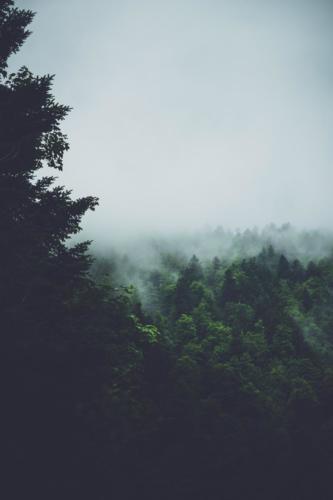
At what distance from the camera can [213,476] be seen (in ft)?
105

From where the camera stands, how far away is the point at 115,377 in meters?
9.73

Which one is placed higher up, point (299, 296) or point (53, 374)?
point (299, 296)

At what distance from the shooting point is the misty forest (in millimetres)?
6684

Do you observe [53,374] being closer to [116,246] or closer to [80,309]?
[80,309]

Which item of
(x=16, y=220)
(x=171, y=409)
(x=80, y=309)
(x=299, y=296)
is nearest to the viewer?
(x=16, y=220)

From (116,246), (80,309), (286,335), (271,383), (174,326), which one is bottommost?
(80,309)

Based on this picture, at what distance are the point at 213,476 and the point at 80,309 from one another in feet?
97.0

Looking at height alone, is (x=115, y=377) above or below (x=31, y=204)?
below

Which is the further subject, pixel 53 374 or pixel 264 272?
pixel 264 272

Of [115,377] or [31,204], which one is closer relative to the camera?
[31,204]

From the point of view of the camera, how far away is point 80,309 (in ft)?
32.5

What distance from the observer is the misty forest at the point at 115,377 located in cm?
668

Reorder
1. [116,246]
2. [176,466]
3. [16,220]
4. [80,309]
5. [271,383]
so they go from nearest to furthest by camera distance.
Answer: [16,220] → [80,309] → [176,466] → [271,383] → [116,246]

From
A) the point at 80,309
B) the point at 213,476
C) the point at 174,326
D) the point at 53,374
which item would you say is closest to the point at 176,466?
the point at 213,476
